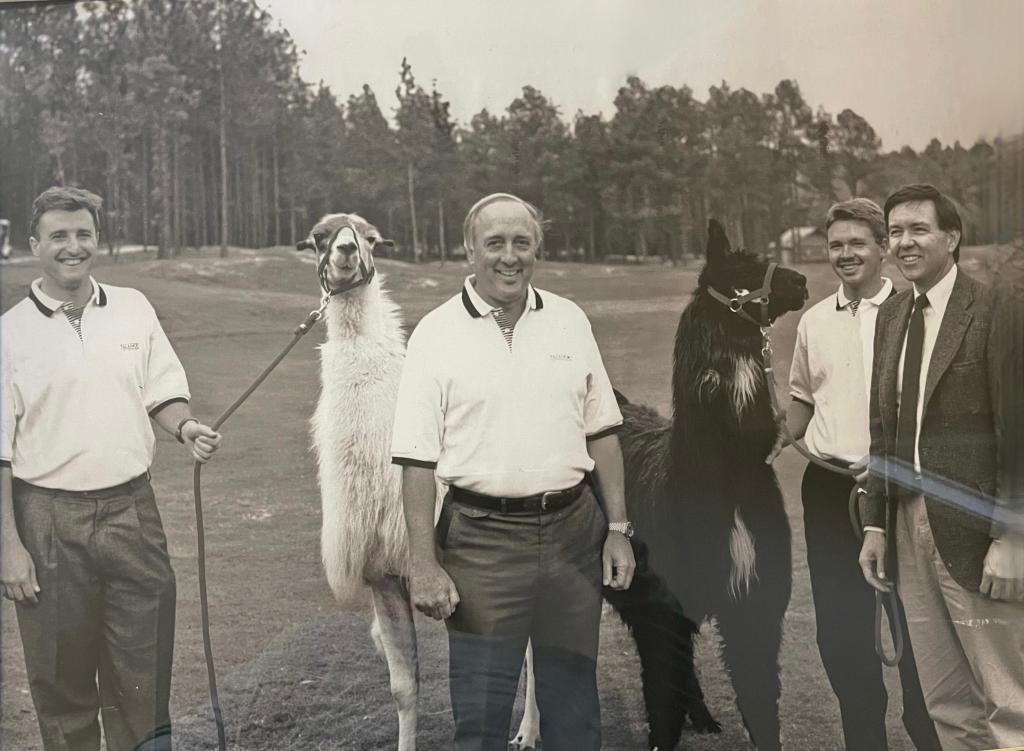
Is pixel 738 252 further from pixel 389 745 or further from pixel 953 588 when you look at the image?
pixel 389 745

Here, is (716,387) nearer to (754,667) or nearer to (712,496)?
(712,496)

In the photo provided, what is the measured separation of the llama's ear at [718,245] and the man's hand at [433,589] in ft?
4.86

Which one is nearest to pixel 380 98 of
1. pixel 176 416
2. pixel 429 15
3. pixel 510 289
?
pixel 429 15

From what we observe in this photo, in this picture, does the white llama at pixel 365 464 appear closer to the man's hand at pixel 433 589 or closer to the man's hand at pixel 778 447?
the man's hand at pixel 433 589

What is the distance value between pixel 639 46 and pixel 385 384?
152cm

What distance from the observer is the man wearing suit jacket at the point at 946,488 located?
3.67 meters

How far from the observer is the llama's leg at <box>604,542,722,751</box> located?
3.70 m

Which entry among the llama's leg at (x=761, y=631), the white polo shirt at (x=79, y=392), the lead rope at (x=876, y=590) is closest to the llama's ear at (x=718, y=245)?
the lead rope at (x=876, y=590)

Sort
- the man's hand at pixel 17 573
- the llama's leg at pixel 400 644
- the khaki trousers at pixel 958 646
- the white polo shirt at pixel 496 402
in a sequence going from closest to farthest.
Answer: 1. the white polo shirt at pixel 496 402
2. the man's hand at pixel 17 573
3. the llama's leg at pixel 400 644
4. the khaki trousers at pixel 958 646

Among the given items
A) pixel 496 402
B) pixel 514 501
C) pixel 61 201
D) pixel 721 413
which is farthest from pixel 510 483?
pixel 61 201

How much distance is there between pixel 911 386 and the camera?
367cm

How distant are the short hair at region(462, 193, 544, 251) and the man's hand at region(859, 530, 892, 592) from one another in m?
1.63

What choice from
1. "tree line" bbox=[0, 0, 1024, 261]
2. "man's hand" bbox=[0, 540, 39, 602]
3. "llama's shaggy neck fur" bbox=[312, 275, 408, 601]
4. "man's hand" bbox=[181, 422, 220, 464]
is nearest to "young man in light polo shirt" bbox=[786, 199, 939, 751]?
"tree line" bbox=[0, 0, 1024, 261]

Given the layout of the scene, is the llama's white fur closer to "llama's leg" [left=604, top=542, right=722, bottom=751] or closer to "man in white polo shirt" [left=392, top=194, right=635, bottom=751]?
"man in white polo shirt" [left=392, top=194, right=635, bottom=751]
